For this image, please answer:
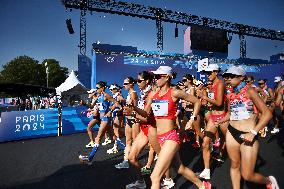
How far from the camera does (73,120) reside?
12.7 m

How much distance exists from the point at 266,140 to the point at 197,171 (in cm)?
526

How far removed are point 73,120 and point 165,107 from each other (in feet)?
32.2

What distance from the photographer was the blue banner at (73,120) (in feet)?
40.4

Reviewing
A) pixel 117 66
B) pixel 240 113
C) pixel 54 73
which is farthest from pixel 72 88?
pixel 54 73

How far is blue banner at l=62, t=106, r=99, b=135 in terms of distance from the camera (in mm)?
12328

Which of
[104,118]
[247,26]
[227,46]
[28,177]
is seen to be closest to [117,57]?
[104,118]

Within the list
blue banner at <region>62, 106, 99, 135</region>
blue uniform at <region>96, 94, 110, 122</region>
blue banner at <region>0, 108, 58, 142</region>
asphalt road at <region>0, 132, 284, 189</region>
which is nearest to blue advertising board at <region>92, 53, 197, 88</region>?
blue banner at <region>62, 106, 99, 135</region>

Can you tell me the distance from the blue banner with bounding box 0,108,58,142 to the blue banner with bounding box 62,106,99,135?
45 centimetres

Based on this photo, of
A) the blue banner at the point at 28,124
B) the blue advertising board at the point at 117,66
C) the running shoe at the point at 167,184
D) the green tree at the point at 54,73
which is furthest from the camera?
the green tree at the point at 54,73

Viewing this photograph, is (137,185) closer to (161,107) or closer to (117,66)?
(161,107)

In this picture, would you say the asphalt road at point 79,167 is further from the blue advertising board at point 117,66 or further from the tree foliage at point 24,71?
the tree foliage at point 24,71

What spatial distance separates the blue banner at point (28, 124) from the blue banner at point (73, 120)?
1.49 feet

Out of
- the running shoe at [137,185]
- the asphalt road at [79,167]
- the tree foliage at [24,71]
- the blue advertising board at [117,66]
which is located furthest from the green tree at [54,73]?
the running shoe at [137,185]

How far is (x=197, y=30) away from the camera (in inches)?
1181
